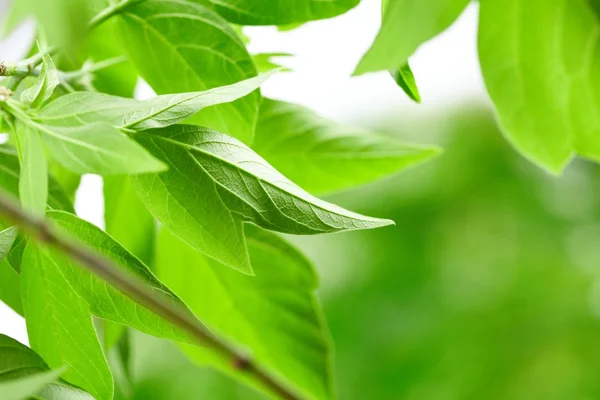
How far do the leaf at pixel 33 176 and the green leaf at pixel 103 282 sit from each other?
0.03m

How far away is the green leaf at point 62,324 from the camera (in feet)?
0.68

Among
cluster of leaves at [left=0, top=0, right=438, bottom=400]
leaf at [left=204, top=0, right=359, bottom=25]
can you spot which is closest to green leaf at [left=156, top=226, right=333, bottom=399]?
cluster of leaves at [left=0, top=0, right=438, bottom=400]

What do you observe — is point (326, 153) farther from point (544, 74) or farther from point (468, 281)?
point (468, 281)

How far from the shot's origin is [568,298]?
3.88 ft

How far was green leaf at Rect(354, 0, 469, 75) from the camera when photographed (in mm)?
169

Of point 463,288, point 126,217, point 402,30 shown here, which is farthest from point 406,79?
point 463,288

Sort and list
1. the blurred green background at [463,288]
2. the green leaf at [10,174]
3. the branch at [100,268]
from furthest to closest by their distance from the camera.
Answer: the blurred green background at [463,288] < the green leaf at [10,174] < the branch at [100,268]

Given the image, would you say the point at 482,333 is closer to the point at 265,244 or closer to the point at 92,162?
the point at 265,244

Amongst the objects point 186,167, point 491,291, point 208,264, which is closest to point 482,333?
point 491,291

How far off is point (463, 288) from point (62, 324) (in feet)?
3.48

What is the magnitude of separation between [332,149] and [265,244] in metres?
0.05

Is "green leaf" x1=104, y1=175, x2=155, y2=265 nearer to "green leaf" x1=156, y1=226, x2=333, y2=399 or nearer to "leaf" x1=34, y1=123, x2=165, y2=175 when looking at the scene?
"green leaf" x1=156, y1=226, x2=333, y2=399

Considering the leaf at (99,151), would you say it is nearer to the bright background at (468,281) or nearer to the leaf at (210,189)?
the leaf at (210,189)

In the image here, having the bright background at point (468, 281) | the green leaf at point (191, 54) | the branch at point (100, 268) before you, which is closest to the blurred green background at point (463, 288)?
the bright background at point (468, 281)
